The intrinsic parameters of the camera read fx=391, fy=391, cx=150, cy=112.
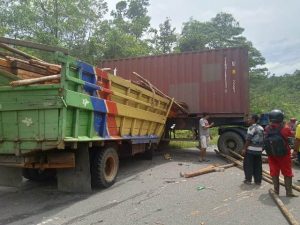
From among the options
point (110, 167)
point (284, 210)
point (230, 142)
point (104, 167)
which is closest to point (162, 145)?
point (230, 142)

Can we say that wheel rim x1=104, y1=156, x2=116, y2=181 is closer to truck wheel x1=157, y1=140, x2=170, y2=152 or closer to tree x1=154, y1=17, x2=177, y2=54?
truck wheel x1=157, y1=140, x2=170, y2=152

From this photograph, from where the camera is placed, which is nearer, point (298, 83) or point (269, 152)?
point (269, 152)

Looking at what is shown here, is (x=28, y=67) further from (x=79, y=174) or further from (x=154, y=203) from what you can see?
(x=154, y=203)

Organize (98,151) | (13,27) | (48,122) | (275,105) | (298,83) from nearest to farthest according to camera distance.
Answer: (48,122)
(98,151)
(13,27)
(275,105)
(298,83)

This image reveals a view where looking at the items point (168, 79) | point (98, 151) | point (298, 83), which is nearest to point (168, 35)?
point (298, 83)

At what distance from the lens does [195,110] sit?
12227 mm

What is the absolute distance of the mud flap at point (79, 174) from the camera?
677cm

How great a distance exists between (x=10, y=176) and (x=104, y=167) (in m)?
1.64

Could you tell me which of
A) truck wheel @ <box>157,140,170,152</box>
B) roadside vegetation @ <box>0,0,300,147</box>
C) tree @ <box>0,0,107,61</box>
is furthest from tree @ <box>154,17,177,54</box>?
truck wheel @ <box>157,140,170,152</box>

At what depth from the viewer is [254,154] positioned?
7645mm

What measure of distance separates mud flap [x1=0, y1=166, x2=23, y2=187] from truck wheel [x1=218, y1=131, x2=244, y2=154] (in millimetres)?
6762

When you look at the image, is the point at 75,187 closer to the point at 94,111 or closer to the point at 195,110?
the point at 94,111

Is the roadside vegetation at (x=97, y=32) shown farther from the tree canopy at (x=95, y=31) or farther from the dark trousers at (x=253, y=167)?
the dark trousers at (x=253, y=167)

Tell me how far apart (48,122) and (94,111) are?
3.62 ft
